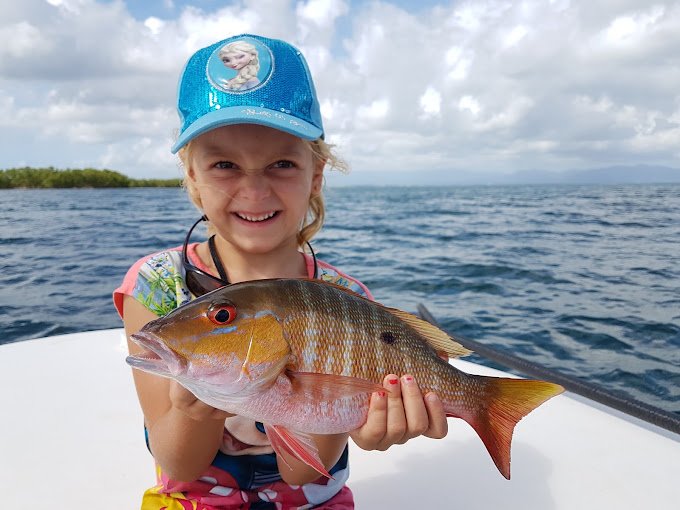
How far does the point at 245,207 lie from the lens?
201cm

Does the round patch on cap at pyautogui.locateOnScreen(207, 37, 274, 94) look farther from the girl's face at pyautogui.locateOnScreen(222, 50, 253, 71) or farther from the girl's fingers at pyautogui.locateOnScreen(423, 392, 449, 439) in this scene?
the girl's fingers at pyautogui.locateOnScreen(423, 392, 449, 439)

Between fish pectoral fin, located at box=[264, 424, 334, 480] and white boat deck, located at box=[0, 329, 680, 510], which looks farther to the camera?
white boat deck, located at box=[0, 329, 680, 510]

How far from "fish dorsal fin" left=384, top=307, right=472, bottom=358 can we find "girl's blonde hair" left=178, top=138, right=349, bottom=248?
36.1 inches

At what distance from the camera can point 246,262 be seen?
2318mm

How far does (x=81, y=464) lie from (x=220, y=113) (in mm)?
2123

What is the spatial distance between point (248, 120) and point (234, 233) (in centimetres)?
50

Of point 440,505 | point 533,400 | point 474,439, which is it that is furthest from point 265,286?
point 474,439

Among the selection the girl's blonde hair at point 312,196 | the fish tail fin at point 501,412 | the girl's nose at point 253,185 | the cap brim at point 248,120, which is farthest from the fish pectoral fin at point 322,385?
the girl's blonde hair at point 312,196

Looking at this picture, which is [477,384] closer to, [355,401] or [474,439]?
[355,401]

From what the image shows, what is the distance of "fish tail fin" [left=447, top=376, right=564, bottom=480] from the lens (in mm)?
1606

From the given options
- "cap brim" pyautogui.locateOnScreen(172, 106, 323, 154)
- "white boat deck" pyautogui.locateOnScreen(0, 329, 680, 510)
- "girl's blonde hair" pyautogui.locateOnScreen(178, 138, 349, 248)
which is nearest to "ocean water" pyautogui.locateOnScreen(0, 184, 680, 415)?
"girl's blonde hair" pyautogui.locateOnScreen(178, 138, 349, 248)

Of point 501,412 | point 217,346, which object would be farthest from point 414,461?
point 217,346

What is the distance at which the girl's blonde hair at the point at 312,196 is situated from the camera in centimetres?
227

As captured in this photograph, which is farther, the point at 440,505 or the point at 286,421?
the point at 440,505
